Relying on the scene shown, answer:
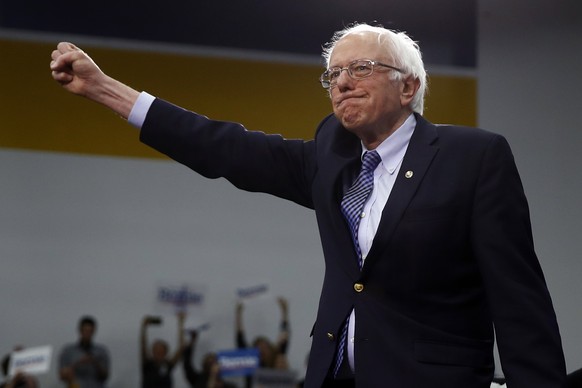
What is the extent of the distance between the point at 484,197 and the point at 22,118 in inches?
237

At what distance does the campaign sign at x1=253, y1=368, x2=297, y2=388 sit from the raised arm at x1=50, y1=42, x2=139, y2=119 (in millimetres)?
4587

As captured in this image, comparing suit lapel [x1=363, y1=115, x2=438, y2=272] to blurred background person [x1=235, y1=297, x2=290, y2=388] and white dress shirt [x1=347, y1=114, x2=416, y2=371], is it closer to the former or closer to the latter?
white dress shirt [x1=347, y1=114, x2=416, y2=371]

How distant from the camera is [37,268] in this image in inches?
291

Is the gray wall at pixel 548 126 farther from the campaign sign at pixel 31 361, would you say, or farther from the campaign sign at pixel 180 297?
the campaign sign at pixel 31 361

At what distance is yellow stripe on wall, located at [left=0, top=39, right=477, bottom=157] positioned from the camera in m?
7.27

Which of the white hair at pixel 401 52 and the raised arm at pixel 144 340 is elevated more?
the white hair at pixel 401 52

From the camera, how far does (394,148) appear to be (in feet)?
6.17

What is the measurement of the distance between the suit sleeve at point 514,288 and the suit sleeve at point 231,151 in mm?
372

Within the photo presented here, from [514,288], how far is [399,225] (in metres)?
0.22

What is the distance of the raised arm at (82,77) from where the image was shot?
6.07 ft

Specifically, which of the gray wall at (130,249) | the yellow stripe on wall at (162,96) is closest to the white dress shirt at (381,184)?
the gray wall at (130,249)

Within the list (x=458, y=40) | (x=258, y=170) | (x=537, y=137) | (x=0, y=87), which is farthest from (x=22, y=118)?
(x=258, y=170)

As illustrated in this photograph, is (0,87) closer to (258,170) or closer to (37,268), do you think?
(37,268)

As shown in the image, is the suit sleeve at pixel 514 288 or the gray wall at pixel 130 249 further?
the gray wall at pixel 130 249
